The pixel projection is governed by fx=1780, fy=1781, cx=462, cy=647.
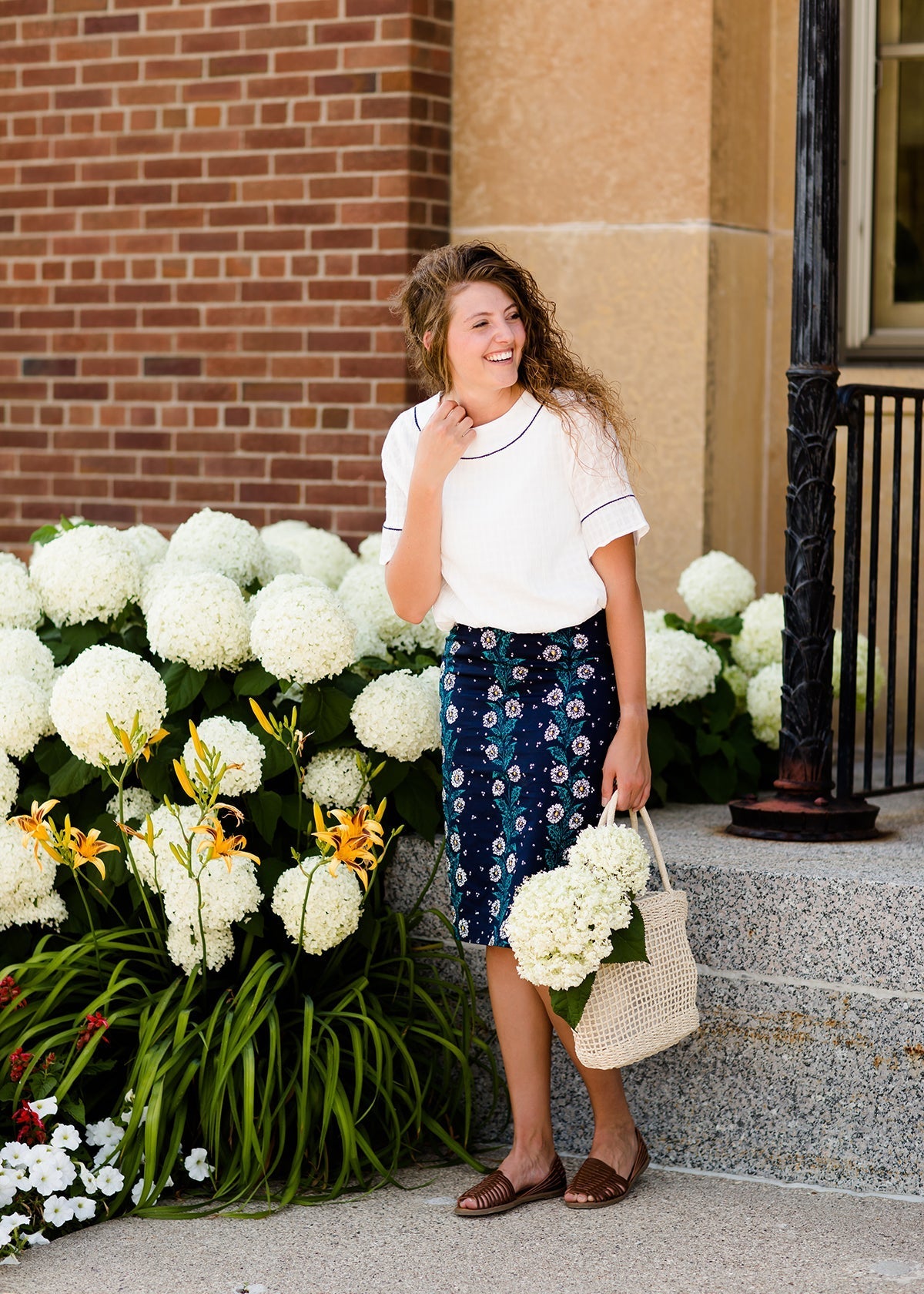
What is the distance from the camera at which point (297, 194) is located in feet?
20.3

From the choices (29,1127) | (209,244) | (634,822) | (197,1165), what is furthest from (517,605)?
(209,244)

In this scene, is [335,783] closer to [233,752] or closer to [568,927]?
[233,752]

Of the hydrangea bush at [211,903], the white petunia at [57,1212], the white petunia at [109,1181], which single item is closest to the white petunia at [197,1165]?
the hydrangea bush at [211,903]

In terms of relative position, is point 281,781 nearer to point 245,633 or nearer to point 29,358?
point 245,633

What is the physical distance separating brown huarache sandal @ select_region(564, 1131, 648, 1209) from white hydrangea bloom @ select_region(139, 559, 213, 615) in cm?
164

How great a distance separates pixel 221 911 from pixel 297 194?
10.7 ft

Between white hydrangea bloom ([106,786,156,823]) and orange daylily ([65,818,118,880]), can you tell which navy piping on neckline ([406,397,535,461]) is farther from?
white hydrangea bloom ([106,786,156,823])

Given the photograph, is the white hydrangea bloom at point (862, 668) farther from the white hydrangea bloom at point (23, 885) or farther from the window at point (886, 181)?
the white hydrangea bloom at point (23, 885)

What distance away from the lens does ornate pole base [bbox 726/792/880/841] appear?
13.8 ft

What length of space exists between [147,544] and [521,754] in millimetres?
1651

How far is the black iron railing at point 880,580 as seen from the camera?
4184mm

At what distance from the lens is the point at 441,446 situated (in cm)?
341

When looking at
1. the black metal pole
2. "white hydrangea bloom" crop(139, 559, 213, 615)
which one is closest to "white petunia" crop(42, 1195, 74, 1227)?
"white hydrangea bloom" crop(139, 559, 213, 615)

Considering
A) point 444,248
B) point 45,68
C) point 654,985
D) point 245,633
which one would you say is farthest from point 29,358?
point 654,985
